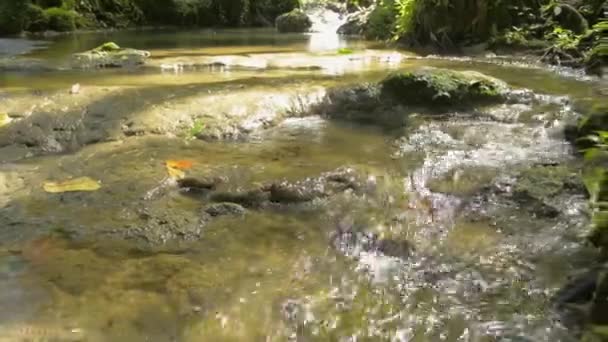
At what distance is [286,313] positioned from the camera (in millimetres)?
2590

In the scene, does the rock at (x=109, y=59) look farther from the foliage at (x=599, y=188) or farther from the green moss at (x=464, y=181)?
the foliage at (x=599, y=188)

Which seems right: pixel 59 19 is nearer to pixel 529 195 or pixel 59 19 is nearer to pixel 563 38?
pixel 563 38

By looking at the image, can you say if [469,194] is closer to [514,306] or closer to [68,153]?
Result: [514,306]

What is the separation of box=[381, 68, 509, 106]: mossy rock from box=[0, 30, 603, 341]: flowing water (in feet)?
0.78

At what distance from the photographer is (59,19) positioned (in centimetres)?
1833

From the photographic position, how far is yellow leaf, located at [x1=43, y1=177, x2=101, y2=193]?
3.95 metres

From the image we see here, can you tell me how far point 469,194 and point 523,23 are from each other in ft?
30.0

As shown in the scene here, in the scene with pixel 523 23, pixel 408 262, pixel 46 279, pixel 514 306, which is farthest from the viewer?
pixel 523 23

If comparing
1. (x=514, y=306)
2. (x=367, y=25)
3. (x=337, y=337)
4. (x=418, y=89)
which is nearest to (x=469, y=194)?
(x=514, y=306)

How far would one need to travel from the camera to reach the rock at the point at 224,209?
3.65 m

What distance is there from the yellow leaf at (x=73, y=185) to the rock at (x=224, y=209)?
0.88 meters

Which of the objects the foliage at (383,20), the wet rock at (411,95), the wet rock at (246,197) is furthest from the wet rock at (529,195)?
the foliage at (383,20)

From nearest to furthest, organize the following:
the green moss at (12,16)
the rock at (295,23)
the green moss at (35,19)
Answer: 1. the green moss at (12,16)
2. the green moss at (35,19)
3. the rock at (295,23)

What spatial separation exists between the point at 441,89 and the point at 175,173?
128 inches
